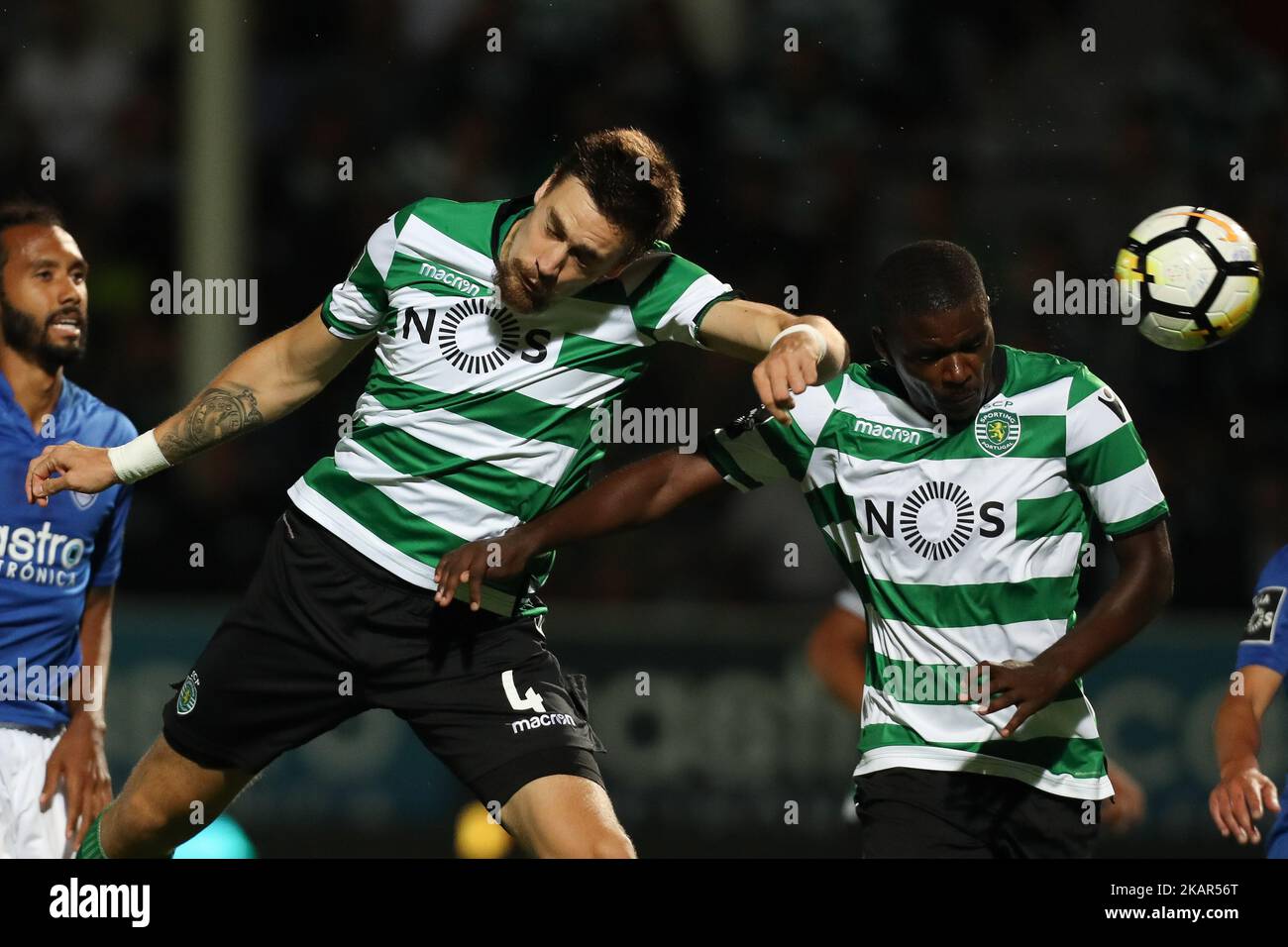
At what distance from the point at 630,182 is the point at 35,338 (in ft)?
6.11

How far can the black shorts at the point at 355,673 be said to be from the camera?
4.43m

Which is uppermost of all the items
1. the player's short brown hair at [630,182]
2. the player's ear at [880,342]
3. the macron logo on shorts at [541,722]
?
the player's short brown hair at [630,182]

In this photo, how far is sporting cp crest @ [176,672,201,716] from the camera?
4559 mm

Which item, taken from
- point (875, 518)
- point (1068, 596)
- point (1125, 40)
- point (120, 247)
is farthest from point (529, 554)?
point (1125, 40)

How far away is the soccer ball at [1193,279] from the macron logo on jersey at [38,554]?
9.57ft

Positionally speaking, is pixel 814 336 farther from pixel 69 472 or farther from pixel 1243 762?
pixel 69 472

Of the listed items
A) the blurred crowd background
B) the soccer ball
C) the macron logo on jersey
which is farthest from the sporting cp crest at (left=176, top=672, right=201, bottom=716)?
the blurred crowd background

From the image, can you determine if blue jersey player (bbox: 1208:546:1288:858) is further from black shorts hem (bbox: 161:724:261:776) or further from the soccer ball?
black shorts hem (bbox: 161:724:261:776)

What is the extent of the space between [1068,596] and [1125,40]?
6.89 m

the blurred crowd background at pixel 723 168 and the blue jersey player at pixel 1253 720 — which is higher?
the blurred crowd background at pixel 723 168

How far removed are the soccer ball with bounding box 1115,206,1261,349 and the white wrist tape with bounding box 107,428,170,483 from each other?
2.52 metres

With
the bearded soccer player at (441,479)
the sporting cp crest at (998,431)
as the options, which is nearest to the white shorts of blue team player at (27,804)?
the bearded soccer player at (441,479)

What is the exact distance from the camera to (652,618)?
8.08 m

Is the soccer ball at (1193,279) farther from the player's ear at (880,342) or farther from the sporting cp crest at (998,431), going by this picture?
the player's ear at (880,342)
